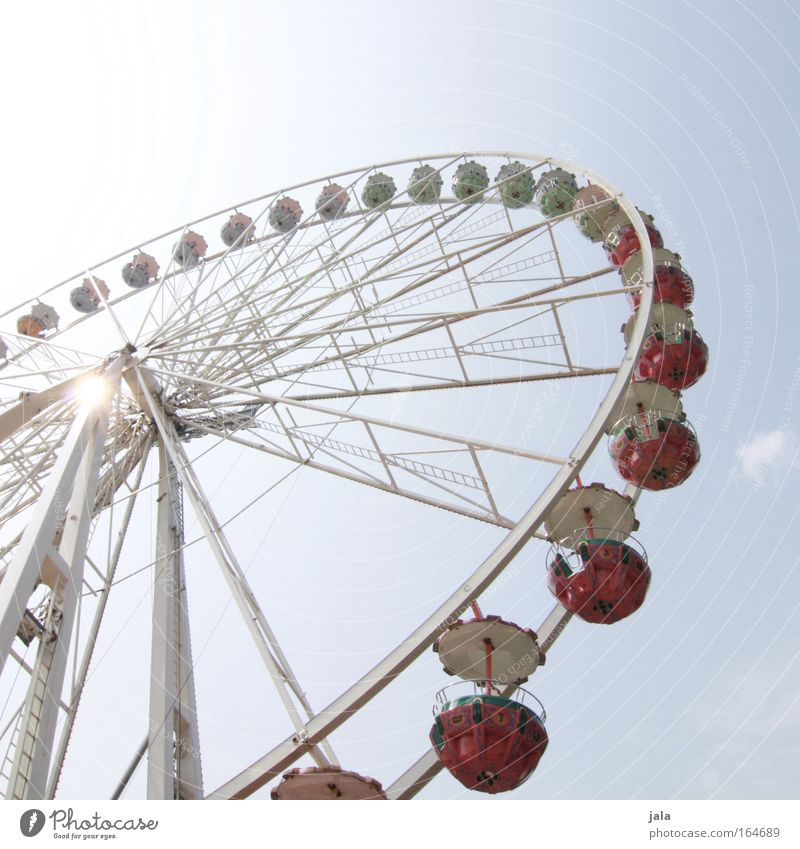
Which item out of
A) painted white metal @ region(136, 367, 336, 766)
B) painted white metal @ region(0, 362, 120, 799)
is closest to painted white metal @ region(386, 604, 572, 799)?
painted white metal @ region(136, 367, 336, 766)

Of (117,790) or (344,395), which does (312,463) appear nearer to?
(344,395)

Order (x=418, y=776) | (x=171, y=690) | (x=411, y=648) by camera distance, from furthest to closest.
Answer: (x=171, y=690)
(x=418, y=776)
(x=411, y=648)

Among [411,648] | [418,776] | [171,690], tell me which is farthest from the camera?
[171,690]

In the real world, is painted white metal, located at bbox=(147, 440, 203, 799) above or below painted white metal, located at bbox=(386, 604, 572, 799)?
above

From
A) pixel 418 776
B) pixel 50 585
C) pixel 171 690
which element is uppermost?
pixel 50 585

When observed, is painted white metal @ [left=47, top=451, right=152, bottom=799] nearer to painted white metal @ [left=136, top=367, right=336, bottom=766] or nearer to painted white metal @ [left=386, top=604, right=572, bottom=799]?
painted white metal @ [left=136, top=367, right=336, bottom=766]

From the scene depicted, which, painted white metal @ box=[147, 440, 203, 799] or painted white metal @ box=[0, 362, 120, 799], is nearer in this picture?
painted white metal @ box=[0, 362, 120, 799]

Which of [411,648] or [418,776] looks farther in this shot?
[418,776]

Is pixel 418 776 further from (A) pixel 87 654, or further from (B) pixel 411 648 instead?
(A) pixel 87 654

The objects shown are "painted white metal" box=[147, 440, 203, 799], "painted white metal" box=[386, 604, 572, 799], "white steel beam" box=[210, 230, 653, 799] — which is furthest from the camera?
"painted white metal" box=[147, 440, 203, 799]

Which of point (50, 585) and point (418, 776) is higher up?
point (50, 585)

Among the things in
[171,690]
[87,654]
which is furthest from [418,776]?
[87,654]

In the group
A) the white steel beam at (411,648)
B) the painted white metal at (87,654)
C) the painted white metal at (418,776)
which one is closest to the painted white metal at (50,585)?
the painted white metal at (87,654)

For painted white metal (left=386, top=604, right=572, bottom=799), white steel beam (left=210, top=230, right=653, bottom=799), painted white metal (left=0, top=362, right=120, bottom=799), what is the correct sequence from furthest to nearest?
painted white metal (left=386, top=604, right=572, bottom=799) → painted white metal (left=0, top=362, right=120, bottom=799) → white steel beam (left=210, top=230, right=653, bottom=799)
